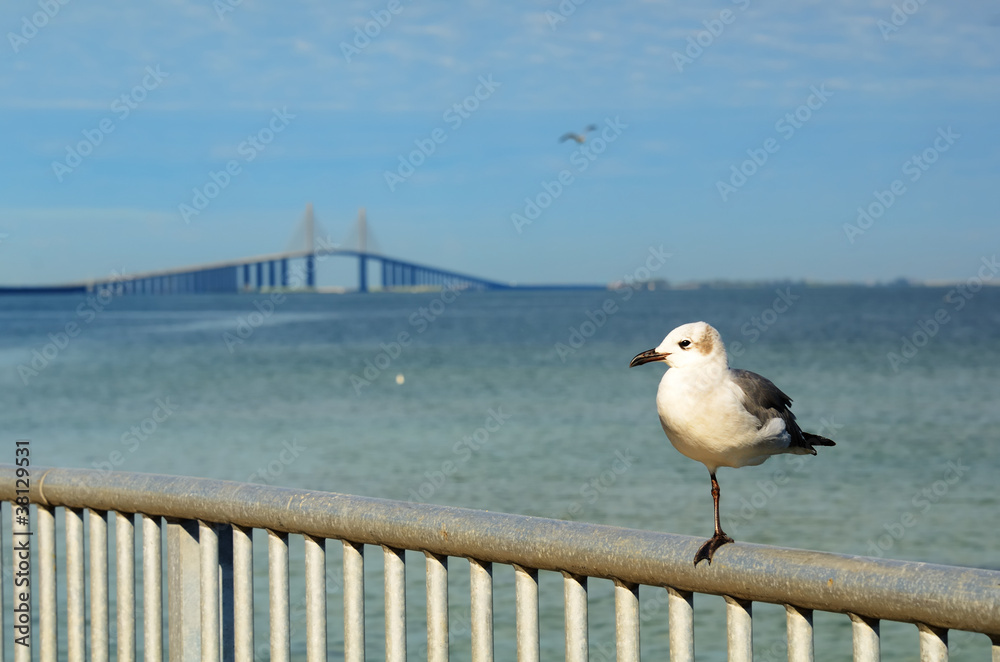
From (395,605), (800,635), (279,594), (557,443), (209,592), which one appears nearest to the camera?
(800,635)

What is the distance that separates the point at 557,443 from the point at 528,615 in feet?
73.2

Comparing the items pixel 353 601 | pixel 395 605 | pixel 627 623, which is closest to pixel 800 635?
pixel 627 623

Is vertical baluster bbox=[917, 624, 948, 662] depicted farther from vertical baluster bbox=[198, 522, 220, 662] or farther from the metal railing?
vertical baluster bbox=[198, 522, 220, 662]

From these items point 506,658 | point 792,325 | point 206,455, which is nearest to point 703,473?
point 206,455

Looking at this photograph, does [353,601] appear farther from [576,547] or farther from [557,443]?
[557,443]

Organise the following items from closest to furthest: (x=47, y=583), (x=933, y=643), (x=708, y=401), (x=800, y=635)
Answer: (x=933, y=643), (x=800, y=635), (x=708, y=401), (x=47, y=583)

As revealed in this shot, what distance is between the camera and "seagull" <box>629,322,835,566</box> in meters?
2.40

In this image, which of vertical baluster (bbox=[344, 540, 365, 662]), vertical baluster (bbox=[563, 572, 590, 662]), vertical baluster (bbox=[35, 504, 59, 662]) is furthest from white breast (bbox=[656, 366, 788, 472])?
vertical baluster (bbox=[35, 504, 59, 662])

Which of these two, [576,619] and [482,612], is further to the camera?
[482,612]

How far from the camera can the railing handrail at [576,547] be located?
185 centimetres

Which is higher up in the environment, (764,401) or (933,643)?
(764,401)

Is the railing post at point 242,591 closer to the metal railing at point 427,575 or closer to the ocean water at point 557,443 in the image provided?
the metal railing at point 427,575

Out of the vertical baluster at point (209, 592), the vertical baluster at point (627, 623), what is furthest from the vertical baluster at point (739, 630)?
the vertical baluster at point (209, 592)

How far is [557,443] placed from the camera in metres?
24.6
